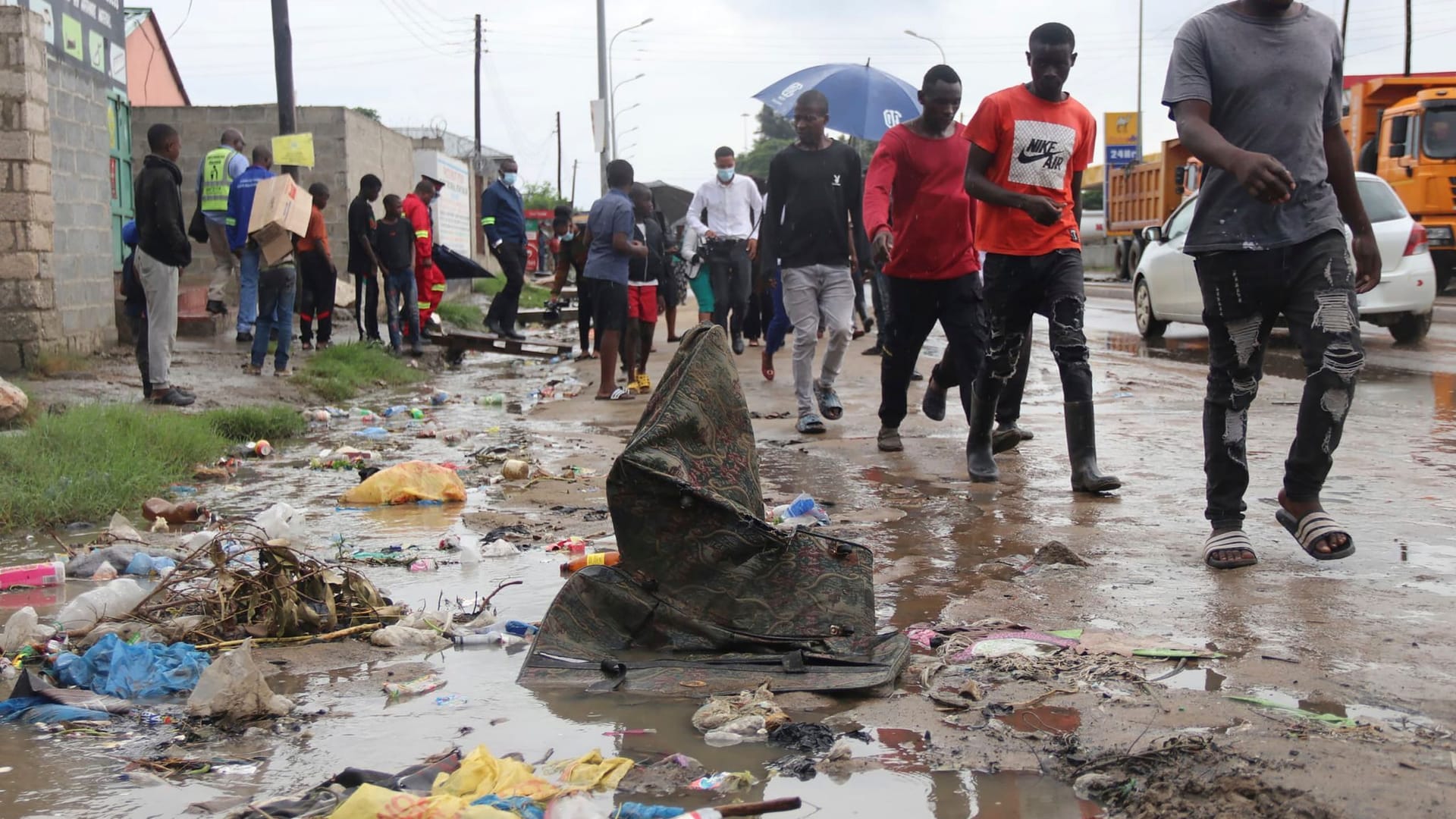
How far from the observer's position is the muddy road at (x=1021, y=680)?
2576 millimetres

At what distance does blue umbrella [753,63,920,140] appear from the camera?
1205 cm

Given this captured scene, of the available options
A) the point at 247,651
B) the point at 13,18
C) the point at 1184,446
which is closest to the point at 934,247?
the point at 1184,446

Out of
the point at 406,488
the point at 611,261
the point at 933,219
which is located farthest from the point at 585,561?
the point at 611,261

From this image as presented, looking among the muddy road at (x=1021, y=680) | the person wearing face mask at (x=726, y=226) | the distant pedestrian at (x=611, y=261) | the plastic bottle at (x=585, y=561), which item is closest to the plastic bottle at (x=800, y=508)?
the muddy road at (x=1021, y=680)

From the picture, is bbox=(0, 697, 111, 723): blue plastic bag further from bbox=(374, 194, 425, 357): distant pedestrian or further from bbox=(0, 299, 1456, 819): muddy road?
bbox=(374, 194, 425, 357): distant pedestrian

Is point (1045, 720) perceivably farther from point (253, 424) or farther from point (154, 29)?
point (154, 29)

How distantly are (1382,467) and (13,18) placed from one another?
9096mm

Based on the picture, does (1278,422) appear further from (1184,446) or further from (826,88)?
(826,88)

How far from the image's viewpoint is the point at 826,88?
12375 millimetres

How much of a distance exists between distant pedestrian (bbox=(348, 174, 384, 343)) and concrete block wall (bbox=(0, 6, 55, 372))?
4137mm

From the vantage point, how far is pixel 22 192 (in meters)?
→ 9.61

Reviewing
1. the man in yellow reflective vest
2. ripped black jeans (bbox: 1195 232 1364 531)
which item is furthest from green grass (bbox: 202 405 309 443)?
ripped black jeans (bbox: 1195 232 1364 531)

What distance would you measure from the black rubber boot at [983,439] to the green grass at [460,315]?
13.4 meters

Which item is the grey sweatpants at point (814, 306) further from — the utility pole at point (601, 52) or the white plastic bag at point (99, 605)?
the utility pole at point (601, 52)
